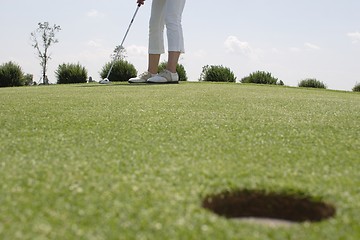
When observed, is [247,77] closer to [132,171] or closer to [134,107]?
[134,107]

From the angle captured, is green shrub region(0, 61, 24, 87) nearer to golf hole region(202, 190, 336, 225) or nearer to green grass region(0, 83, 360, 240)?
green grass region(0, 83, 360, 240)

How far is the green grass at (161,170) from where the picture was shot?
1173mm

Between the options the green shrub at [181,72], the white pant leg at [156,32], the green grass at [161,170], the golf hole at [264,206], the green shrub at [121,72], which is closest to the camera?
the green grass at [161,170]

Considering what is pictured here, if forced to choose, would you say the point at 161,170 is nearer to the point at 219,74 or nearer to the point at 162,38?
the point at 162,38

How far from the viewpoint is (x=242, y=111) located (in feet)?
11.3

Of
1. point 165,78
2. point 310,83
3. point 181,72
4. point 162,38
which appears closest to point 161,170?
point 165,78

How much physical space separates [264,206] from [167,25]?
6.06m

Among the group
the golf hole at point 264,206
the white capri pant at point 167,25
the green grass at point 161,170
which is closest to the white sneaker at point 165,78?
the white capri pant at point 167,25

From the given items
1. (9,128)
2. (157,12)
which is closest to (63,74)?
(157,12)

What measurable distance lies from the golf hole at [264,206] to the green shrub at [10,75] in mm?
10759

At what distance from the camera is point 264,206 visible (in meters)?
1.52

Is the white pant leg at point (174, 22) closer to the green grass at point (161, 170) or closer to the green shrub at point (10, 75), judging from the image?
the green grass at point (161, 170)

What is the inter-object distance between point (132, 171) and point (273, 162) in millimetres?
607

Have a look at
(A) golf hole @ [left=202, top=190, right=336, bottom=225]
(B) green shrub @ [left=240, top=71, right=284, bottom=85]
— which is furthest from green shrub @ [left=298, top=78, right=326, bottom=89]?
(A) golf hole @ [left=202, top=190, right=336, bottom=225]
